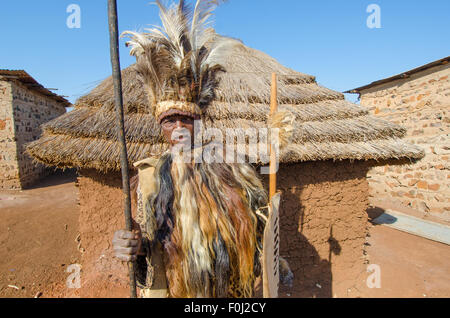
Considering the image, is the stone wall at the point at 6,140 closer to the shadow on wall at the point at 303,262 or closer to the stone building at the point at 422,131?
the shadow on wall at the point at 303,262

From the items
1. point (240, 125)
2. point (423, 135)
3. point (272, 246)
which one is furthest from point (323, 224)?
point (423, 135)

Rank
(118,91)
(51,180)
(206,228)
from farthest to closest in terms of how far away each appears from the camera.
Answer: (51,180), (206,228), (118,91)

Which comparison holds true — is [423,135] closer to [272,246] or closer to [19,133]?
[272,246]

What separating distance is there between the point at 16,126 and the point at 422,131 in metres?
14.2

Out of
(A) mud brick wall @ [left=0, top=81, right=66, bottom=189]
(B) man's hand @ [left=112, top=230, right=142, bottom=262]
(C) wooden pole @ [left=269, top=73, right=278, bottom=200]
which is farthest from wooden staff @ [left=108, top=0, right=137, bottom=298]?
(A) mud brick wall @ [left=0, top=81, right=66, bottom=189]

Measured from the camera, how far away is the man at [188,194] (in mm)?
1490

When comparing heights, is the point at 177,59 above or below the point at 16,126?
below

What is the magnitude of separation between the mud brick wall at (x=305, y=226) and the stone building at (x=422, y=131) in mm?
4375

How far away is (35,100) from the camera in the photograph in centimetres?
1002

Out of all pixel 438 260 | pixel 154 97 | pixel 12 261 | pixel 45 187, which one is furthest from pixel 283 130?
pixel 45 187

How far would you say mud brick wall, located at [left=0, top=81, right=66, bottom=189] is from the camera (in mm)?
8211

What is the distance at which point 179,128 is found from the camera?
1.58 meters

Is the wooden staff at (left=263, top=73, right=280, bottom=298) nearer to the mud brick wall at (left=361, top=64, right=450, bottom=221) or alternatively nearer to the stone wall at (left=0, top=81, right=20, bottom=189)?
the mud brick wall at (left=361, top=64, right=450, bottom=221)

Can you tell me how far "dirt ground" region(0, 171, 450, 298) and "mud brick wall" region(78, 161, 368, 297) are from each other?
38 centimetres
